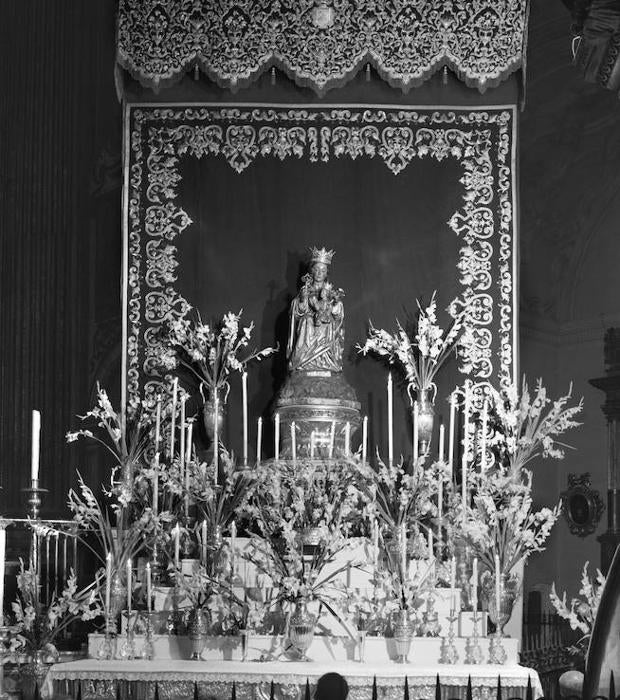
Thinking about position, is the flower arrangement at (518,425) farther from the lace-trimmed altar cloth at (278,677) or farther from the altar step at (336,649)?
the lace-trimmed altar cloth at (278,677)

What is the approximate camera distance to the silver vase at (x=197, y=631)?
858 cm

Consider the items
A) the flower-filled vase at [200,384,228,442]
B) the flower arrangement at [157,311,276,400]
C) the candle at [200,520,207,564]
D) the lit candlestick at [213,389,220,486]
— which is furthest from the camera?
the flower arrangement at [157,311,276,400]

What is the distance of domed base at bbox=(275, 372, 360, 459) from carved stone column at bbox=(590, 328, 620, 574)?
3694mm

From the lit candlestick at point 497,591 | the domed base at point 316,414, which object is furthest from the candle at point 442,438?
the lit candlestick at point 497,591

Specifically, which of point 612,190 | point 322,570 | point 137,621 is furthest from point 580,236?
point 137,621

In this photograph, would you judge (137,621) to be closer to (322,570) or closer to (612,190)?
(322,570)

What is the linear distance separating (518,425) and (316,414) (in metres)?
1.81

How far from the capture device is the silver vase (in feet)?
28.1

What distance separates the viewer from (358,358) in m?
11.8

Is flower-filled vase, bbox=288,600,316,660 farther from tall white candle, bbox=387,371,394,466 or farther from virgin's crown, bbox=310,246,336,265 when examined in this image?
virgin's crown, bbox=310,246,336,265

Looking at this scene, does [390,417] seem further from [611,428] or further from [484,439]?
[611,428]

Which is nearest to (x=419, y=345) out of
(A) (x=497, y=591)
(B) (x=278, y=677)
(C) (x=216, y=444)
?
(C) (x=216, y=444)

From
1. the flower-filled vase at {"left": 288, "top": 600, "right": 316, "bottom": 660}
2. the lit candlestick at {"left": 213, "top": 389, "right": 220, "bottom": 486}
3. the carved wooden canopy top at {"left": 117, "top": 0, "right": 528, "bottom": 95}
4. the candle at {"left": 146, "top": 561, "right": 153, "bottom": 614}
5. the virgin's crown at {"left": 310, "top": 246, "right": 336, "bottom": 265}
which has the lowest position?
the flower-filled vase at {"left": 288, "top": 600, "right": 316, "bottom": 660}

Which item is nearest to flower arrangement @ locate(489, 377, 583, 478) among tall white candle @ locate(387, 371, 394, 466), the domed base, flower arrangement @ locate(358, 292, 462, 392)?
flower arrangement @ locate(358, 292, 462, 392)
